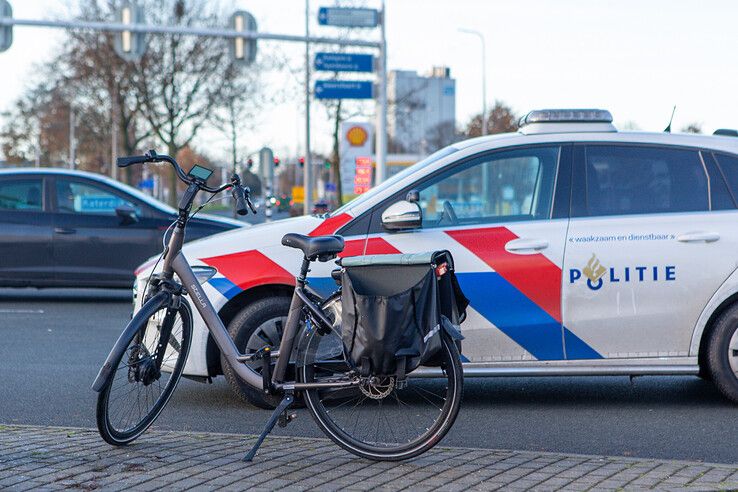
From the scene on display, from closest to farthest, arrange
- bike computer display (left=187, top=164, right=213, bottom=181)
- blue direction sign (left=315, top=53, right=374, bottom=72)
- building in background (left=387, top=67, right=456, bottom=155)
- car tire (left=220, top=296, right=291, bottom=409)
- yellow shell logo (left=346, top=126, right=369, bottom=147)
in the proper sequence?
bike computer display (left=187, top=164, right=213, bottom=181)
car tire (left=220, top=296, right=291, bottom=409)
yellow shell logo (left=346, top=126, right=369, bottom=147)
blue direction sign (left=315, top=53, right=374, bottom=72)
building in background (left=387, top=67, right=456, bottom=155)

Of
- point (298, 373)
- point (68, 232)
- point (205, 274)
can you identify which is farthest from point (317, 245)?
point (68, 232)

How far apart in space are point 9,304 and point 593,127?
354 inches

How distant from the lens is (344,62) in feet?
83.1

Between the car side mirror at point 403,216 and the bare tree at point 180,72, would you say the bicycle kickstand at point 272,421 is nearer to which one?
the car side mirror at point 403,216

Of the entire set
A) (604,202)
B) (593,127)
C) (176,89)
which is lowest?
(604,202)

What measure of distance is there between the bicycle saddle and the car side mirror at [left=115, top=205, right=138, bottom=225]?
866 centimetres

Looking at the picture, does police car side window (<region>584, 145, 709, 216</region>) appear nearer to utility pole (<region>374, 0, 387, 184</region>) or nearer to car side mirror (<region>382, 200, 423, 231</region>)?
car side mirror (<region>382, 200, 423, 231</region>)

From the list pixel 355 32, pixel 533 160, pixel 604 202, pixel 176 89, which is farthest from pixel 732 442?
pixel 176 89

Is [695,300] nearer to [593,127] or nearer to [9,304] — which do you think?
[593,127]

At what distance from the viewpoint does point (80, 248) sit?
526 inches

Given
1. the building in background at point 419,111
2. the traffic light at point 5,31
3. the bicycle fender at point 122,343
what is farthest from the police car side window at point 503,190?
the building in background at point 419,111

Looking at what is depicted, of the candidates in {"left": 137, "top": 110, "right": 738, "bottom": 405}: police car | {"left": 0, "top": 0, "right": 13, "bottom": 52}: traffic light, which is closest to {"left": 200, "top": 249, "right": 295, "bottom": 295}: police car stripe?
{"left": 137, "top": 110, "right": 738, "bottom": 405}: police car

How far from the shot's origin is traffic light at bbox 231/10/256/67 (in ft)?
79.9

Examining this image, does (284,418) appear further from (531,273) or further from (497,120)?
(497,120)
